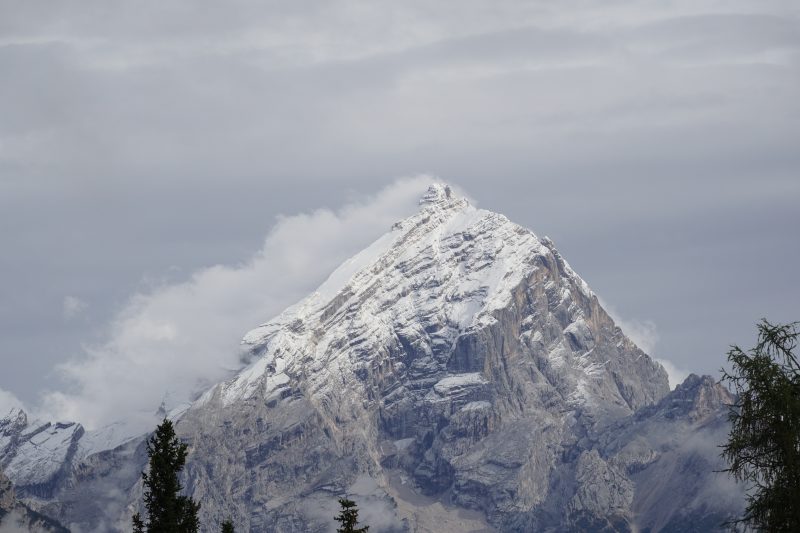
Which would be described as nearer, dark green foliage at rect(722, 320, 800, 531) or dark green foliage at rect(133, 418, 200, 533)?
dark green foliage at rect(722, 320, 800, 531)

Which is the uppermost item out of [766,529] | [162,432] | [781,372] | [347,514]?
[162,432]

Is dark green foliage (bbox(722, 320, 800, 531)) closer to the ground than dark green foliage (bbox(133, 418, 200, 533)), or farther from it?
closer to the ground

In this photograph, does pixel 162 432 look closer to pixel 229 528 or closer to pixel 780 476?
pixel 229 528

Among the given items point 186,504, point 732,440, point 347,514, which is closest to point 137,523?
point 186,504

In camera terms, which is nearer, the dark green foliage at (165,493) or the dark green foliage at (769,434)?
the dark green foliage at (769,434)

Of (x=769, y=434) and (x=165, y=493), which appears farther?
(x=165, y=493)

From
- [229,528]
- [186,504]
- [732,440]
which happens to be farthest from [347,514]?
[732,440]

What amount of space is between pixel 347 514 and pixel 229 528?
66.7 ft

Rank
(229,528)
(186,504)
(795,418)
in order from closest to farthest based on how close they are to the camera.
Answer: (795,418) → (186,504) → (229,528)

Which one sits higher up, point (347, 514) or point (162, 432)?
point (162, 432)

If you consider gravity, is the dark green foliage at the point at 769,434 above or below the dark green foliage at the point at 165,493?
below

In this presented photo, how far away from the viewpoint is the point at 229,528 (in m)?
101

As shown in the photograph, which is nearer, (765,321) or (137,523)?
(765,321)

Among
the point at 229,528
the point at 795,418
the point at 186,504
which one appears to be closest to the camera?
the point at 795,418
